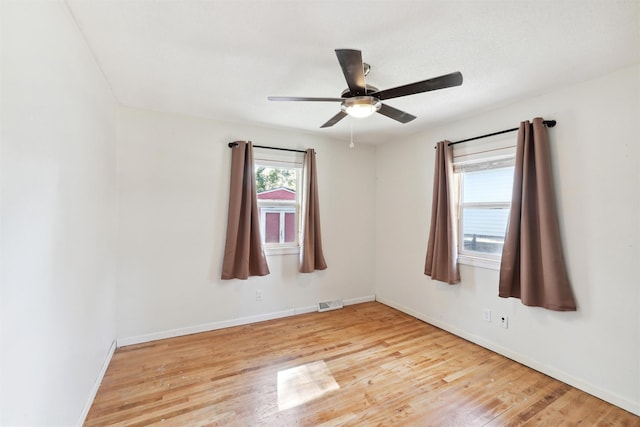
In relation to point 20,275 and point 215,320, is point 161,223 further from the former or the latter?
point 20,275

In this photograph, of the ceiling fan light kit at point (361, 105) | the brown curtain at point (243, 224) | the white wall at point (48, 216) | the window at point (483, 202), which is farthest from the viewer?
the brown curtain at point (243, 224)

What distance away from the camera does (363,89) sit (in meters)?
1.85

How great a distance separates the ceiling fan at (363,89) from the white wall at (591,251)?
4.51 ft

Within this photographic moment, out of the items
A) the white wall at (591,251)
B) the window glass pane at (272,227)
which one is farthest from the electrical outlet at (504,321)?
the window glass pane at (272,227)

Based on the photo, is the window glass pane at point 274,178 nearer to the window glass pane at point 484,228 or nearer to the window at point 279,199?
the window at point 279,199

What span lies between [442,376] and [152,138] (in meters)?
3.64

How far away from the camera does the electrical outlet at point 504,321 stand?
275 centimetres

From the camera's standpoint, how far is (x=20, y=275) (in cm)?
111

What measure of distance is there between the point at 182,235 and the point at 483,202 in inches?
131

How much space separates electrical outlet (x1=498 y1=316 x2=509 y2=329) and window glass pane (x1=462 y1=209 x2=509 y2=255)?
63 centimetres

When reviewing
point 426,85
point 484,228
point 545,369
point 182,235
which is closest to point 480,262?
point 484,228

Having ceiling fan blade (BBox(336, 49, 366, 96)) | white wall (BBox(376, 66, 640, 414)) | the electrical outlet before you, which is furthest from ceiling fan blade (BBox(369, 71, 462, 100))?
the electrical outlet

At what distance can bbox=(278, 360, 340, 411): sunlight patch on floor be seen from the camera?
82.2 inches

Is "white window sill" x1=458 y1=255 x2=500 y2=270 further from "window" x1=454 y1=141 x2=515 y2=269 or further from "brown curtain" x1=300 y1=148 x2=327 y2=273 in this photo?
"brown curtain" x1=300 y1=148 x2=327 y2=273
